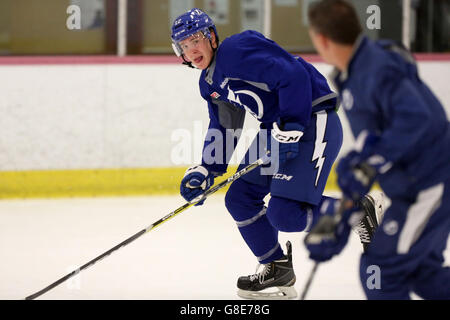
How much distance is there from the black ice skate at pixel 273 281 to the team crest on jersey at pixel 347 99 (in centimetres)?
107

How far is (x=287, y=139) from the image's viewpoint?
2.32 metres

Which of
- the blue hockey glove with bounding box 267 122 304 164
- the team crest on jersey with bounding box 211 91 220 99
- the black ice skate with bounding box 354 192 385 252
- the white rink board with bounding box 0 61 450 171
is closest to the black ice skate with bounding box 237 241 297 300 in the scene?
the black ice skate with bounding box 354 192 385 252

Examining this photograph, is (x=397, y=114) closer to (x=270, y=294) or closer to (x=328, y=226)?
(x=328, y=226)

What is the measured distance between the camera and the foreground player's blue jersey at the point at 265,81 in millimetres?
2324

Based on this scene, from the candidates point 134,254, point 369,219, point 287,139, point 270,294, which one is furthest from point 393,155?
point 134,254

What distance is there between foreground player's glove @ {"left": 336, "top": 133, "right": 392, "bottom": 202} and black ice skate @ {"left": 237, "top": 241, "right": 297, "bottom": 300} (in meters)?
1.10

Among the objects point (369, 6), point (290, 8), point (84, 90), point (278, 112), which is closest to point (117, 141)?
point (84, 90)

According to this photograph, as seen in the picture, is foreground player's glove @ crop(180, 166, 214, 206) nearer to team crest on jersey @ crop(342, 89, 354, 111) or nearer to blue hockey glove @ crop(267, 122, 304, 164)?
blue hockey glove @ crop(267, 122, 304, 164)

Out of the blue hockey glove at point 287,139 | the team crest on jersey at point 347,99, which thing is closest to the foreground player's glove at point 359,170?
the team crest on jersey at point 347,99

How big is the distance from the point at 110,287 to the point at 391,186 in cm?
137

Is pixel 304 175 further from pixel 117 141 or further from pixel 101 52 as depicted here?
pixel 101 52

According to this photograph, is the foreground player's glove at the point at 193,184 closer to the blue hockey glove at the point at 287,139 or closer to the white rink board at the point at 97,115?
the blue hockey glove at the point at 287,139

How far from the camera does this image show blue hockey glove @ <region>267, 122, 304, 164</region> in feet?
7.56

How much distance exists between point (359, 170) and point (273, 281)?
1158 mm
